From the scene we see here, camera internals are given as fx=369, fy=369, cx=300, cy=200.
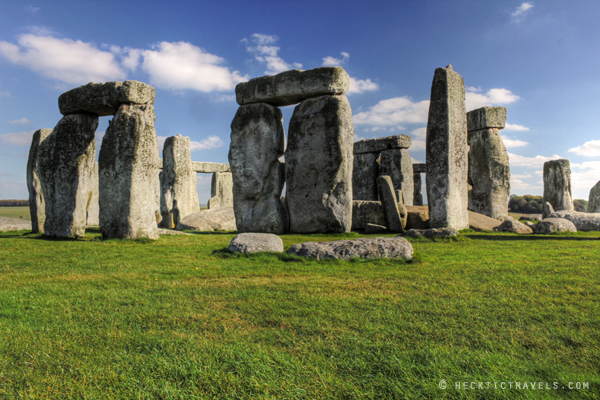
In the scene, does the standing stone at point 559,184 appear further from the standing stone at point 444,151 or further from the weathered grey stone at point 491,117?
the standing stone at point 444,151

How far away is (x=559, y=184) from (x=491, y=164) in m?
5.77

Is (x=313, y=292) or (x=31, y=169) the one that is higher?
(x=31, y=169)

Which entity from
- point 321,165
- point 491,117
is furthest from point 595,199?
point 321,165

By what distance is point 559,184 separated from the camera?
1652cm

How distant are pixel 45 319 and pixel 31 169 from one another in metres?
10.0

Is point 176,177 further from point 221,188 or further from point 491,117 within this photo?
point 491,117

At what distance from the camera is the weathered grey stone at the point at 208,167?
18.8 metres

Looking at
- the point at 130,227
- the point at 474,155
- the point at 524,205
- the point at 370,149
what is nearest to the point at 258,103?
the point at 130,227

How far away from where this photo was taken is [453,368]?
1.79 m

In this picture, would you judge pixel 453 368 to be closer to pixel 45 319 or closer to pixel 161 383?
pixel 161 383

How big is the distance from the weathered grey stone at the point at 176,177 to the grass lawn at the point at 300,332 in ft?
34.0

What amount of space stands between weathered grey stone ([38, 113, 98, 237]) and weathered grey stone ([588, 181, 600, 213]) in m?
19.0

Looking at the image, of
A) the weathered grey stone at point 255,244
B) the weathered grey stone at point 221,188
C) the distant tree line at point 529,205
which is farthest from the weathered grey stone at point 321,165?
the distant tree line at point 529,205

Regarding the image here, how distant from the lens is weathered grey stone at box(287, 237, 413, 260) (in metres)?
4.83
